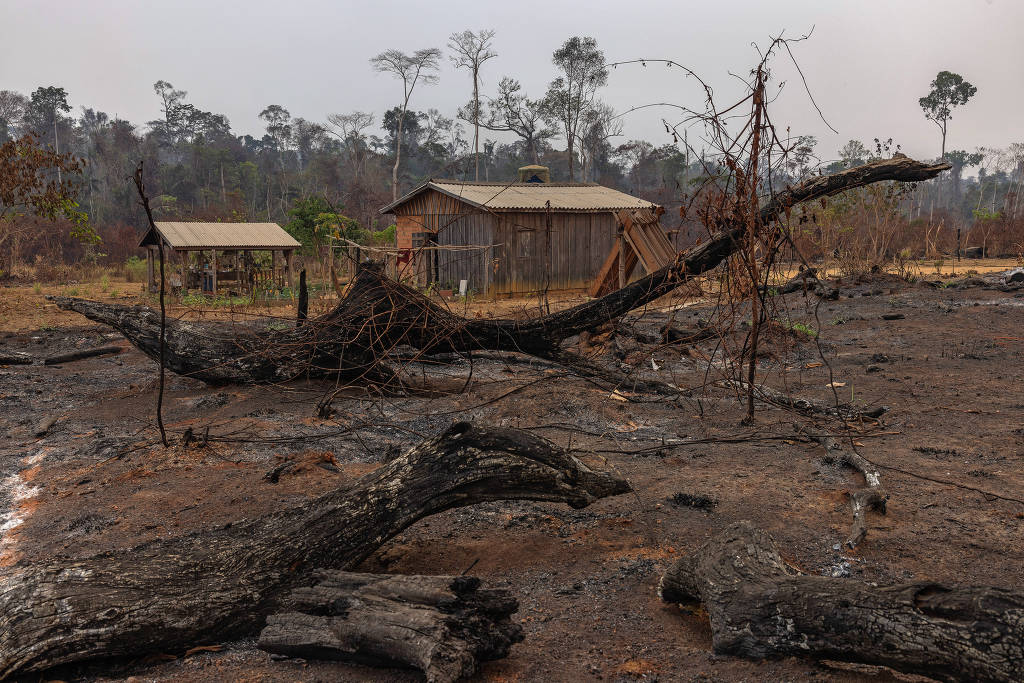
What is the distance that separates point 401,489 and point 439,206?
1767 cm

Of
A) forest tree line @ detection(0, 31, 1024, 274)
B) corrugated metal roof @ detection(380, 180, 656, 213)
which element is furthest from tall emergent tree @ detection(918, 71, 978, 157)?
corrugated metal roof @ detection(380, 180, 656, 213)

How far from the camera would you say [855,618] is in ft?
7.54

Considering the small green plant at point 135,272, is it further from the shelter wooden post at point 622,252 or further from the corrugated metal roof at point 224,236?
Result: the shelter wooden post at point 622,252

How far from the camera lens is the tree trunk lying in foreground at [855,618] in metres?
2.06

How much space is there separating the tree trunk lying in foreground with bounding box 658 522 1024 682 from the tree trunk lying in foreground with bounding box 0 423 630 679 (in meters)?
1.06

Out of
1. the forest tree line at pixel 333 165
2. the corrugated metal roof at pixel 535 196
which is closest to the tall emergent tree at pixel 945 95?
the forest tree line at pixel 333 165

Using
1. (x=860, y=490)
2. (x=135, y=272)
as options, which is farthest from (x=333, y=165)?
(x=860, y=490)

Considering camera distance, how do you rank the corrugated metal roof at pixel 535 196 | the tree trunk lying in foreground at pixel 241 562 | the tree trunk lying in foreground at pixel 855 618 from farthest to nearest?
the corrugated metal roof at pixel 535 196, the tree trunk lying in foreground at pixel 241 562, the tree trunk lying in foreground at pixel 855 618

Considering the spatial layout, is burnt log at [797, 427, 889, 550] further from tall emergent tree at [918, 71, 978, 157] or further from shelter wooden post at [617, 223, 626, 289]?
tall emergent tree at [918, 71, 978, 157]

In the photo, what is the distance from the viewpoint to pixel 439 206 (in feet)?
66.5

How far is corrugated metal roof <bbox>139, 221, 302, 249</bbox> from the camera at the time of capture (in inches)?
731

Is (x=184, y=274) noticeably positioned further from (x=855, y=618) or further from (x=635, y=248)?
(x=855, y=618)

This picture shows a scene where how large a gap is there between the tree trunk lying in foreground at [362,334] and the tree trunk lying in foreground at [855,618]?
3.72 meters

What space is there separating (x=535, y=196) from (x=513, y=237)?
2.09 m
